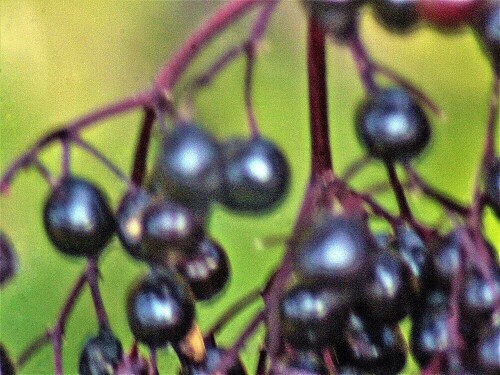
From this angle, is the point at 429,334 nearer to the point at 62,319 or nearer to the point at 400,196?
the point at 400,196

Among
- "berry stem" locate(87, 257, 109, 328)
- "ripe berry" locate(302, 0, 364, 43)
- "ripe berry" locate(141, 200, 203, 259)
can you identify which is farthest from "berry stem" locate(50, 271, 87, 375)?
"ripe berry" locate(302, 0, 364, 43)

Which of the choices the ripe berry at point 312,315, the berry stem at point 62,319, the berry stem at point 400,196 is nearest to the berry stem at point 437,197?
the berry stem at point 400,196

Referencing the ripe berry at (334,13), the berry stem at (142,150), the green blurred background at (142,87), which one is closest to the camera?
the ripe berry at (334,13)

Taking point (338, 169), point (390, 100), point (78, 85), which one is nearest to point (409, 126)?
point (390, 100)

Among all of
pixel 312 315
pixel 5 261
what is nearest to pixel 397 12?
pixel 312 315

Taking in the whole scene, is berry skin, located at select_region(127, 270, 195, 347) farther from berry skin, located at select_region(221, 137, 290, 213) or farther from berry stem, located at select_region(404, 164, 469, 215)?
berry stem, located at select_region(404, 164, 469, 215)

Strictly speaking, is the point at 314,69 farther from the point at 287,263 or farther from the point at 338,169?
the point at 338,169

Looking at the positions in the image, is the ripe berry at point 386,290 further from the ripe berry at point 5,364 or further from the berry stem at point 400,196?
the ripe berry at point 5,364
